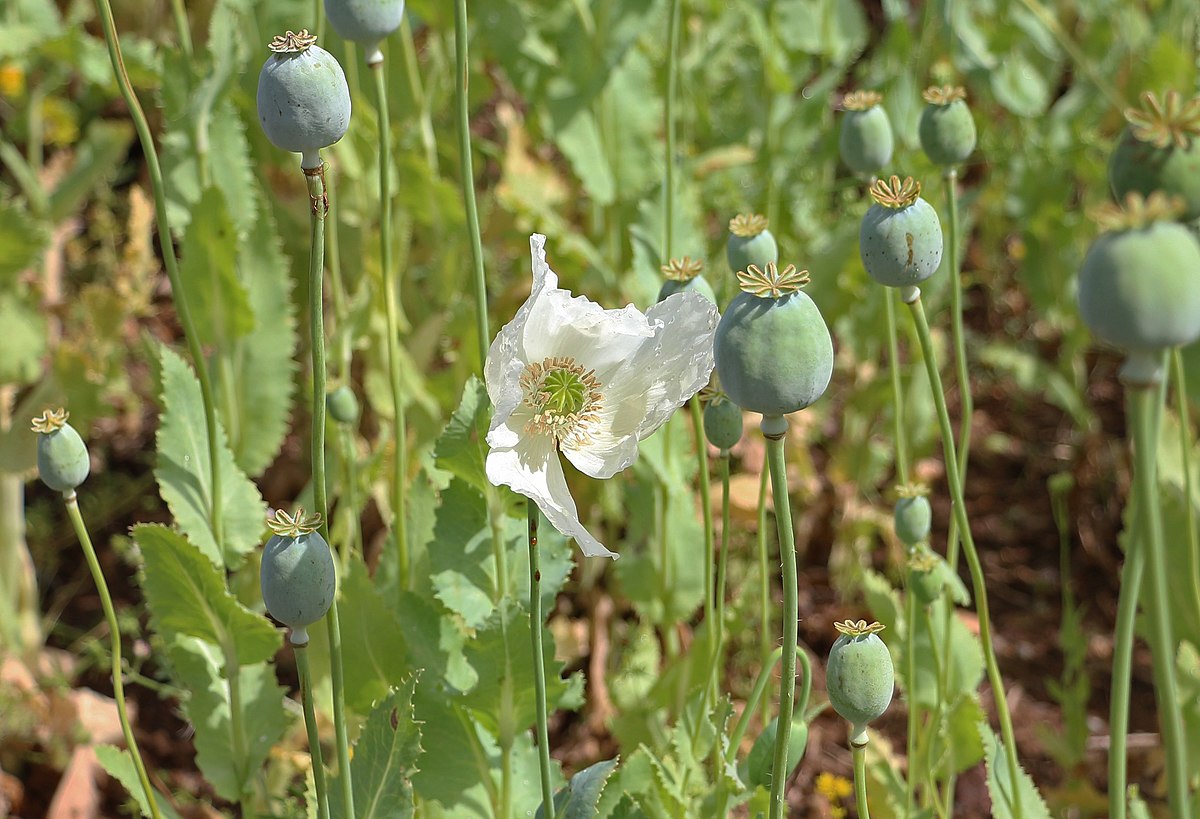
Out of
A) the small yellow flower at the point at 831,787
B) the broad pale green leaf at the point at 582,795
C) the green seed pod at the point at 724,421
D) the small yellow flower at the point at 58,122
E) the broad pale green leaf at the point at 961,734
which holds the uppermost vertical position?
the small yellow flower at the point at 58,122

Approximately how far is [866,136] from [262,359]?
795mm

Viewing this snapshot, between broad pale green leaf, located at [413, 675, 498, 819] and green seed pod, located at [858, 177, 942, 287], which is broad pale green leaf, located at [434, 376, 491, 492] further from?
green seed pod, located at [858, 177, 942, 287]

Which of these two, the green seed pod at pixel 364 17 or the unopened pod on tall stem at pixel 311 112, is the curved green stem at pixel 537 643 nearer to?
the unopened pod on tall stem at pixel 311 112

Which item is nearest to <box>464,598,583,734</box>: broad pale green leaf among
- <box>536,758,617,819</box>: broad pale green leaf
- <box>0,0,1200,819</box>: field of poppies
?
<box>0,0,1200,819</box>: field of poppies

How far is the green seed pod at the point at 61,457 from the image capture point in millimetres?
953

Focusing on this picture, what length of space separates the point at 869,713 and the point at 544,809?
0.26m

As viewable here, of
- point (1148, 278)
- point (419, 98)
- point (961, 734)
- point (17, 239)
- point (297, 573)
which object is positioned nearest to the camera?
point (1148, 278)

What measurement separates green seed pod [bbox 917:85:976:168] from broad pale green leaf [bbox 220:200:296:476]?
812 millimetres

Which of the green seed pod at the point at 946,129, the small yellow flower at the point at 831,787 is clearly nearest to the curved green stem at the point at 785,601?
the green seed pod at the point at 946,129

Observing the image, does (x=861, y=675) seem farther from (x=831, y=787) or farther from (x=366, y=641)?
(x=831, y=787)

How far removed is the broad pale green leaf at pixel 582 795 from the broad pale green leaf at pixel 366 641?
0.98 ft

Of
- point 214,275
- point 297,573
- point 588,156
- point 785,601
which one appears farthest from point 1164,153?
point 588,156

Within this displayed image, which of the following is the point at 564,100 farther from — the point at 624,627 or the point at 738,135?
the point at 624,627

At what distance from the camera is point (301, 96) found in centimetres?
77
